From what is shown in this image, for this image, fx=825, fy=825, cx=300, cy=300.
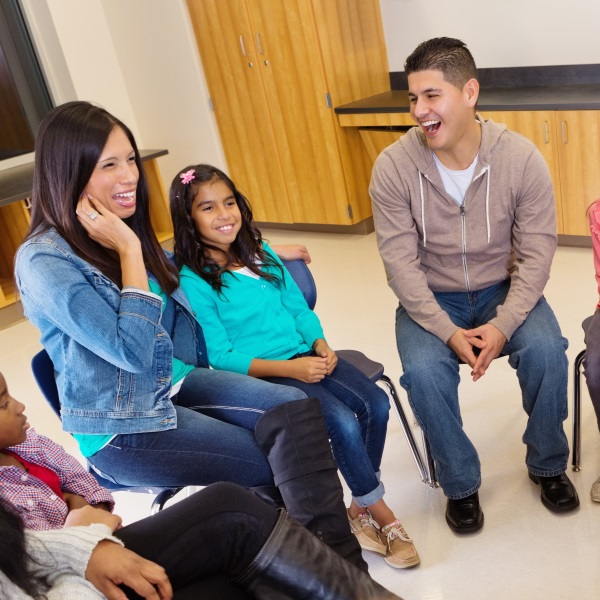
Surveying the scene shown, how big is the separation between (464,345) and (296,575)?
2.87ft

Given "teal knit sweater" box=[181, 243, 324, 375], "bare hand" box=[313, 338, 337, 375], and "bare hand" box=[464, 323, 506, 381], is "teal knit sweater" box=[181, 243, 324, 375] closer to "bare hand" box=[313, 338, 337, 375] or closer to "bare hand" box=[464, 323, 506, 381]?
"bare hand" box=[313, 338, 337, 375]

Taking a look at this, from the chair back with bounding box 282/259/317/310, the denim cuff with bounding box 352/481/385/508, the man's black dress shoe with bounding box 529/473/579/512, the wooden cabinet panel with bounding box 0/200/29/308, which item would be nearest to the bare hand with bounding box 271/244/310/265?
the chair back with bounding box 282/259/317/310

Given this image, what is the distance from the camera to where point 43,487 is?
60.7 inches

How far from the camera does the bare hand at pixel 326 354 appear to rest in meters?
2.07

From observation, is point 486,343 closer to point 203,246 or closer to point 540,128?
point 203,246

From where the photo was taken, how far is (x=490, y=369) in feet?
9.39

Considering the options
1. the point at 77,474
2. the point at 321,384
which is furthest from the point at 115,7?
the point at 77,474

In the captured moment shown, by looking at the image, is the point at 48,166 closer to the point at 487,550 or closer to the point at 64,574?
the point at 64,574

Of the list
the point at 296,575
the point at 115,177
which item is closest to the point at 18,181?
the point at 115,177

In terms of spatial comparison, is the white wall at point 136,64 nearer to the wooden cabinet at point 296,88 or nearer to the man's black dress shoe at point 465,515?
the wooden cabinet at point 296,88

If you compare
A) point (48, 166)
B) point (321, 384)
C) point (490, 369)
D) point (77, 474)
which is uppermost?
point (48, 166)

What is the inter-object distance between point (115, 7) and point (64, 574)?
422 centimetres

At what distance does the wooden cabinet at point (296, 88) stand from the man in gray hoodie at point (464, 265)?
2.03m

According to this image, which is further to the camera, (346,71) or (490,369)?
(346,71)
